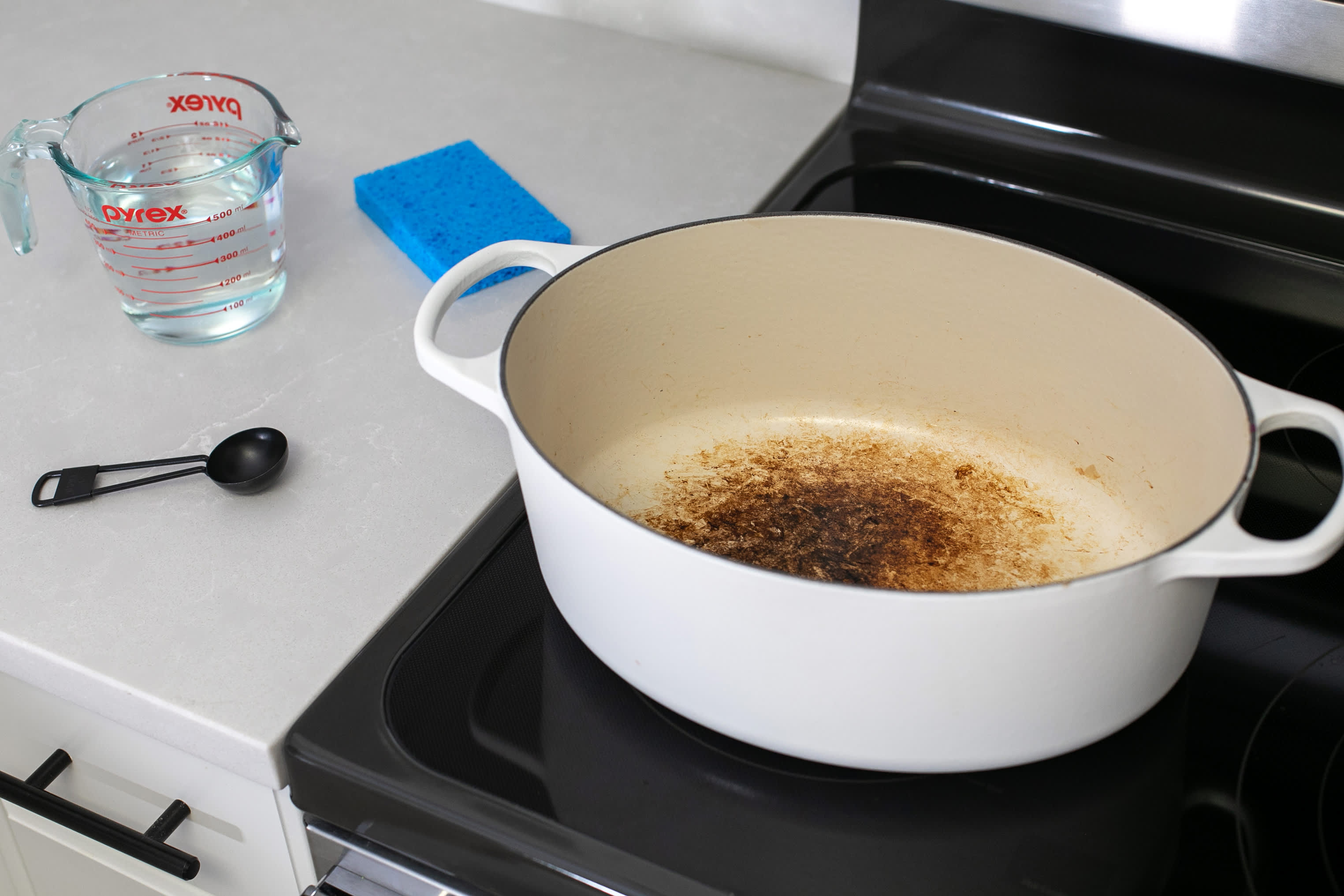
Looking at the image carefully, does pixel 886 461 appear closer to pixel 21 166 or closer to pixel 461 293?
pixel 461 293

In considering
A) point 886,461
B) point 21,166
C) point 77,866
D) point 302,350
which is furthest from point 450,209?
point 77,866

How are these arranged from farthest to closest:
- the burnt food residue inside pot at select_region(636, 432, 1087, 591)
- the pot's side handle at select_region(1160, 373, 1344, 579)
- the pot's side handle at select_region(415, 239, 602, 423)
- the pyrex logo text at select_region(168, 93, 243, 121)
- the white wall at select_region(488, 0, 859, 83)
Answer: the white wall at select_region(488, 0, 859, 83), the pyrex logo text at select_region(168, 93, 243, 121), the burnt food residue inside pot at select_region(636, 432, 1087, 591), the pot's side handle at select_region(415, 239, 602, 423), the pot's side handle at select_region(1160, 373, 1344, 579)

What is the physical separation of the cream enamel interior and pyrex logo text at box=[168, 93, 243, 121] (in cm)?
38

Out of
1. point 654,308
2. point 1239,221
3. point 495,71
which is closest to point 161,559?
point 654,308

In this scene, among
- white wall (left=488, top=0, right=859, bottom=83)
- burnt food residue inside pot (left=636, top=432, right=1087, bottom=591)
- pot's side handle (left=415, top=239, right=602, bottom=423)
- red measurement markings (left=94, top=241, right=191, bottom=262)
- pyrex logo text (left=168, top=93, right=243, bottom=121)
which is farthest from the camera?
white wall (left=488, top=0, right=859, bottom=83)

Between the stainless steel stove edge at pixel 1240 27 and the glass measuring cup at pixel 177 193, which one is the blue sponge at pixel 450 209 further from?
the stainless steel stove edge at pixel 1240 27

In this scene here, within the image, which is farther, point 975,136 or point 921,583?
point 975,136

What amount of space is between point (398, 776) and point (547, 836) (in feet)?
0.25

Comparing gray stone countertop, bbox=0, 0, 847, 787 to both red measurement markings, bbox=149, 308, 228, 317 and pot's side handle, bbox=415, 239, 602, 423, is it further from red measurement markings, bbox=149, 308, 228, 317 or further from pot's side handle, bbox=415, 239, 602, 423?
pot's side handle, bbox=415, 239, 602, 423

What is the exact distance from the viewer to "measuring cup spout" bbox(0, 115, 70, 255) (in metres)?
0.72

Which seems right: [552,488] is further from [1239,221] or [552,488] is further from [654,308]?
[1239,221]

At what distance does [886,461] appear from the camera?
707 mm

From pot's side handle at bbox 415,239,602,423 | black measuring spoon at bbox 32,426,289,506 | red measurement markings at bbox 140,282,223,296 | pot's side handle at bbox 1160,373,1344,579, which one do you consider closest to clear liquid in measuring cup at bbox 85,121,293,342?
red measurement markings at bbox 140,282,223,296

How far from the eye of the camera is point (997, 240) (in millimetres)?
636
